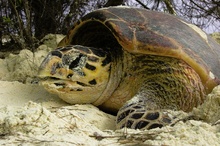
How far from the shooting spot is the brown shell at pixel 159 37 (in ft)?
8.06

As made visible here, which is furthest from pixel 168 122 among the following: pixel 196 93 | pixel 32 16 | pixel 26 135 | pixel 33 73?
pixel 32 16

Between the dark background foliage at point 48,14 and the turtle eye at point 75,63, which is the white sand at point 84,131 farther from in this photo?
the dark background foliage at point 48,14

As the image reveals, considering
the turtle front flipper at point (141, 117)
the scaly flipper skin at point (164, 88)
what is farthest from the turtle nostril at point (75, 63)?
the turtle front flipper at point (141, 117)

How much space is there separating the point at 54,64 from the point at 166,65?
0.76 metres

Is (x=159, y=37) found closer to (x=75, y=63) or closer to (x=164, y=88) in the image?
(x=164, y=88)

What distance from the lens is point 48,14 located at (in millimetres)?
4559

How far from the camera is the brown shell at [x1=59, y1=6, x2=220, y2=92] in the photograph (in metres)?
2.46

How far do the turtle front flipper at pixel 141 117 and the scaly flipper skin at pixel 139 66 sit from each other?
6 centimetres

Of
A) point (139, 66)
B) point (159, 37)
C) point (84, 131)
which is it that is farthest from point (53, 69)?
point (84, 131)

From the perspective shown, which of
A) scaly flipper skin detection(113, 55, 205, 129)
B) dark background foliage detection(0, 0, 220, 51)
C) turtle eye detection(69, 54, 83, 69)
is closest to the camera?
scaly flipper skin detection(113, 55, 205, 129)

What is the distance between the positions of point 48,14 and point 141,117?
2856mm

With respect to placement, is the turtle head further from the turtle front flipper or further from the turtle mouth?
the turtle front flipper

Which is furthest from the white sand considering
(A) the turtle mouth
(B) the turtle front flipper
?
(A) the turtle mouth

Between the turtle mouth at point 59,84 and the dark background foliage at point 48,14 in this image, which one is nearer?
the turtle mouth at point 59,84
